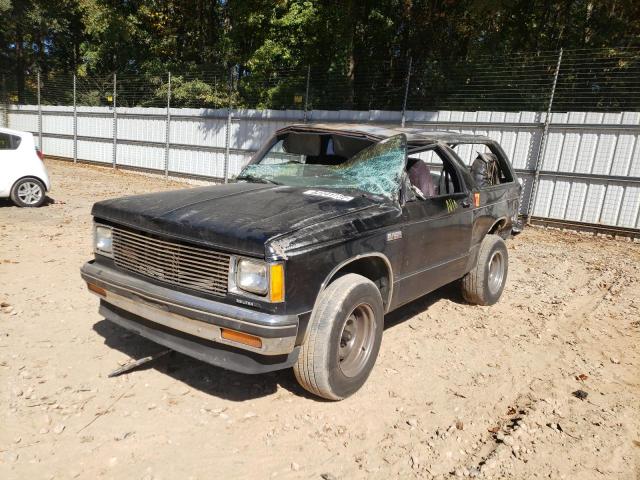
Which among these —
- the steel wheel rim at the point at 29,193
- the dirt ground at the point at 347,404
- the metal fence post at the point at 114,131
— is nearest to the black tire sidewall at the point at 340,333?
the dirt ground at the point at 347,404

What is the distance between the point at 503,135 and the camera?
32.6 ft

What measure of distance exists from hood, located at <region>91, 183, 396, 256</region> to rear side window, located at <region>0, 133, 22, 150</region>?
263 inches

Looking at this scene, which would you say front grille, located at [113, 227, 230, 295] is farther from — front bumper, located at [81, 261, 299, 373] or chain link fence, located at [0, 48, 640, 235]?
chain link fence, located at [0, 48, 640, 235]

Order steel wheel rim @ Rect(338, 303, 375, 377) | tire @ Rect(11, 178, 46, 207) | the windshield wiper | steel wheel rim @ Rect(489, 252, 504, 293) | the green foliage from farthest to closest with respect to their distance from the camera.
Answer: the green foliage
tire @ Rect(11, 178, 46, 207)
steel wheel rim @ Rect(489, 252, 504, 293)
the windshield wiper
steel wheel rim @ Rect(338, 303, 375, 377)

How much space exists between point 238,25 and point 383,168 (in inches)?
625

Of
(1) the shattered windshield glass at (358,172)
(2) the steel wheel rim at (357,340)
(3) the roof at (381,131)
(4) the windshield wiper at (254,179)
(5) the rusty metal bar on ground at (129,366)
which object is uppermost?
(3) the roof at (381,131)

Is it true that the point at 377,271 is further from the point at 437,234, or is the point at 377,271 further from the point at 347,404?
the point at 347,404

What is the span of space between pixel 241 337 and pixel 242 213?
0.79 m

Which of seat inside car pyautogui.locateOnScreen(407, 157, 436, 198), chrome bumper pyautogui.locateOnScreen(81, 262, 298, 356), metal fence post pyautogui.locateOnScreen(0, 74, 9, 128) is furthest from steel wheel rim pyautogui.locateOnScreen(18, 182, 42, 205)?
metal fence post pyautogui.locateOnScreen(0, 74, 9, 128)

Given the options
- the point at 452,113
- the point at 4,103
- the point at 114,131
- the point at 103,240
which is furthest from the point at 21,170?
the point at 4,103

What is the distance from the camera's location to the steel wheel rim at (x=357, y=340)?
3330 mm

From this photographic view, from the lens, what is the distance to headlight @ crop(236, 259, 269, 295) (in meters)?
2.70

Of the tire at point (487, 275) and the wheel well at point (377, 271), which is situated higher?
the wheel well at point (377, 271)

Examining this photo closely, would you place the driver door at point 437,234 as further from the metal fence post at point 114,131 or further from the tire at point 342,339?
the metal fence post at point 114,131
